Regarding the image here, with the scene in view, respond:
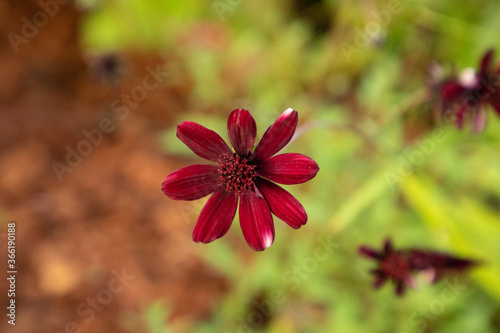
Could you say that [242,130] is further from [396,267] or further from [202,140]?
[396,267]

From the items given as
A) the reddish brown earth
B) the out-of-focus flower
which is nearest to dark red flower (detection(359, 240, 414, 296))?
the out-of-focus flower

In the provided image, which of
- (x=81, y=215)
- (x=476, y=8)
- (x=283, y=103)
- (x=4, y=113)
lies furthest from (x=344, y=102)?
(x=4, y=113)

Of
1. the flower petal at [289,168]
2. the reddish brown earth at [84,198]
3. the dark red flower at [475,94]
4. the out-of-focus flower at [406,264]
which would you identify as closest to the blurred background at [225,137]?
the reddish brown earth at [84,198]

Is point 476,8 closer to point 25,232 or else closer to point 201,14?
point 201,14

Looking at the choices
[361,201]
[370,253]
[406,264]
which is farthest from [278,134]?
[361,201]

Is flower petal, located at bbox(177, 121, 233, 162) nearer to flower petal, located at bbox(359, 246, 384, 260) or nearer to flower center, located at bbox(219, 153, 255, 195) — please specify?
flower center, located at bbox(219, 153, 255, 195)

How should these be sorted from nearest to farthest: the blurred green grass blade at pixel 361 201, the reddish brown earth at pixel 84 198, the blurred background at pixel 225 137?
the blurred green grass blade at pixel 361 201 → the blurred background at pixel 225 137 → the reddish brown earth at pixel 84 198

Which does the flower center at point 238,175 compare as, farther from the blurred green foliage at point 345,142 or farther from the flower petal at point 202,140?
the blurred green foliage at point 345,142
